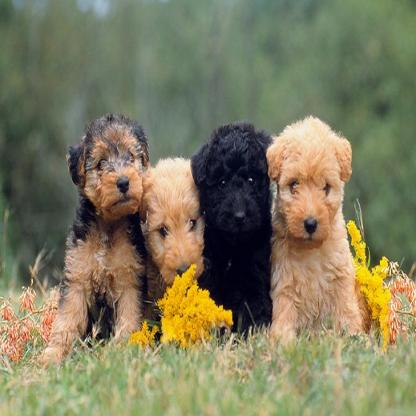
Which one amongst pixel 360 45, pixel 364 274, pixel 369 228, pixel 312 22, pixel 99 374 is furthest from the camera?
pixel 312 22

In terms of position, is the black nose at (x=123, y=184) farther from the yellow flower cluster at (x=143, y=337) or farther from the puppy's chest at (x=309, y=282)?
the puppy's chest at (x=309, y=282)

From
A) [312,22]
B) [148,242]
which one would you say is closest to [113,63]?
[312,22]

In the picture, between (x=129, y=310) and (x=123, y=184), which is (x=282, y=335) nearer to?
(x=129, y=310)

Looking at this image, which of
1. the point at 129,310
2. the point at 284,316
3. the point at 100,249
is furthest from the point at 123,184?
the point at 284,316

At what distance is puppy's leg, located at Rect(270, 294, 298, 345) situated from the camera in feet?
23.0

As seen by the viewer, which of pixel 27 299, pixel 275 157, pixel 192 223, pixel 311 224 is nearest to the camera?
pixel 311 224

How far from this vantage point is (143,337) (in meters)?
6.94

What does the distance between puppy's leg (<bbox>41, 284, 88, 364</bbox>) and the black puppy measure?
110 centimetres

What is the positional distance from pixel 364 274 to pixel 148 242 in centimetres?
202

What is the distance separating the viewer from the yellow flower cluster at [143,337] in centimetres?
686

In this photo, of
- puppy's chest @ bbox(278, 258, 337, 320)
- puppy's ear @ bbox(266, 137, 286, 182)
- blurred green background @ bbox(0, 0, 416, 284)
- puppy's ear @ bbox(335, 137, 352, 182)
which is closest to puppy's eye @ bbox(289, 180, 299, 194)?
puppy's ear @ bbox(266, 137, 286, 182)

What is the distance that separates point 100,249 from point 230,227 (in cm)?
121

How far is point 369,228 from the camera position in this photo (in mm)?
28000

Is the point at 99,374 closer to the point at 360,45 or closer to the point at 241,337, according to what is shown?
the point at 241,337
